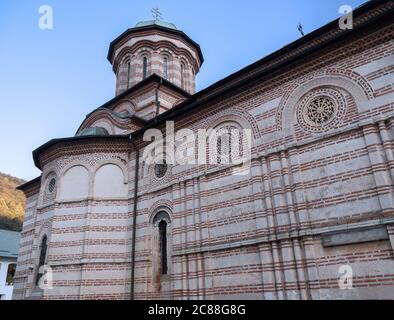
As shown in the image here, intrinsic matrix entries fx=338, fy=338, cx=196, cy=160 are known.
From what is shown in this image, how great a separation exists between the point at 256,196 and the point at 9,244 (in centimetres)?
2495

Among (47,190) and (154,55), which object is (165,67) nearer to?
(154,55)

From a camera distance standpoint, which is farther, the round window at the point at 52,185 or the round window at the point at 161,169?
the round window at the point at 52,185

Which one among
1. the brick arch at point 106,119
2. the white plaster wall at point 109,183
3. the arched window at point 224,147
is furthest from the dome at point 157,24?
the arched window at point 224,147

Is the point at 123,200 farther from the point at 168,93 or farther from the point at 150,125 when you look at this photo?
the point at 168,93

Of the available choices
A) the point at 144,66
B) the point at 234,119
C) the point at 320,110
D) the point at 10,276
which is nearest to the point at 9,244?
the point at 10,276

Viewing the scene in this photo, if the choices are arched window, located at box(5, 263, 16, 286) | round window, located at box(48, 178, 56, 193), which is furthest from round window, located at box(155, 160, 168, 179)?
arched window, located at box(5, 263, 16, 286)

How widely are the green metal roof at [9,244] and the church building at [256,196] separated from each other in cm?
1425

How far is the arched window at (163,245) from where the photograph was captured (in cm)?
917

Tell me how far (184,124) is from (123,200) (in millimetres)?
3027

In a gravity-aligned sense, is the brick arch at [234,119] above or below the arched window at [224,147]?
above

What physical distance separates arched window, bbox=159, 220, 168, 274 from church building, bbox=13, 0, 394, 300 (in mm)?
39

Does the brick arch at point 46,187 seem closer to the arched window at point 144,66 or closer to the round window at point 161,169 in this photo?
the round window at point 161,169

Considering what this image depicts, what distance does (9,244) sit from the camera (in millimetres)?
26000
